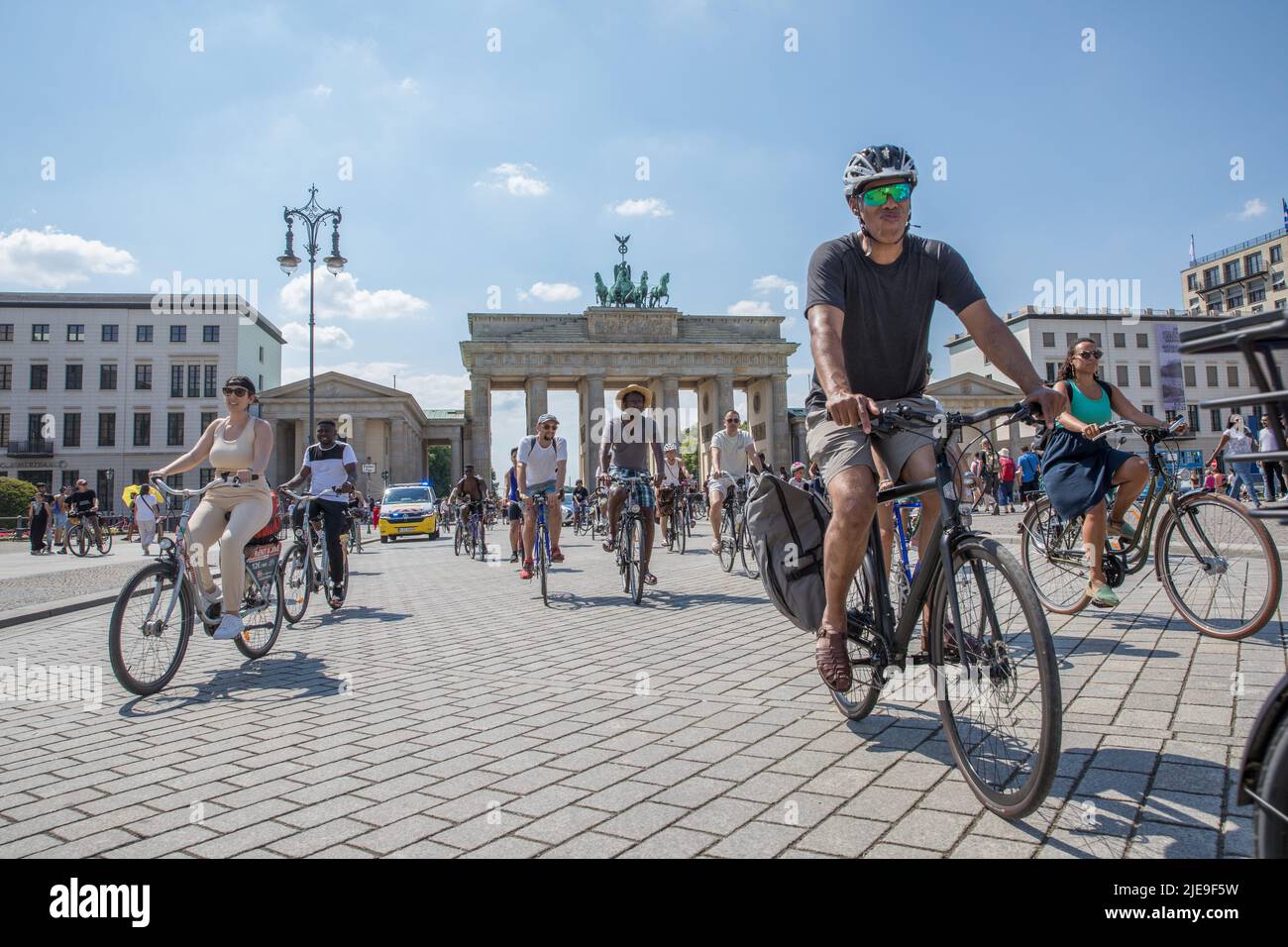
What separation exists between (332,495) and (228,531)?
338 cm

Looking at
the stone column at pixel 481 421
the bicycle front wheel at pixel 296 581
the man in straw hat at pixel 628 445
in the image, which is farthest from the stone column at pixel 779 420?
the bicycle front wheel at pixel 296 581

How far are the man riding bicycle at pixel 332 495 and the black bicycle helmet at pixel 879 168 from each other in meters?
6.40

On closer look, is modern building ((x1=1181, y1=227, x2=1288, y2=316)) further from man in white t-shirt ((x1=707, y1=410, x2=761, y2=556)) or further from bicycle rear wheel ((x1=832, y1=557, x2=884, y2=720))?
bicycle rear wheel ((x1=832, y1=557, x2=884, y2=720))

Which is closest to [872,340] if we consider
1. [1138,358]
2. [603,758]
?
[603,758]

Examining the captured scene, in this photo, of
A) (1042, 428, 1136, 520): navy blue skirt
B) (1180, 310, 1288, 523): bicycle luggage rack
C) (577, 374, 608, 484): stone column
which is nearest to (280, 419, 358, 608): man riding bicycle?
(1042, 428, 1136, 520): navy blue skirt

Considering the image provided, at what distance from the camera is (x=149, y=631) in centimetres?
472

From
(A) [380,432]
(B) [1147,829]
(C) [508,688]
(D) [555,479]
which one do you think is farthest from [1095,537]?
(A) [380,432]

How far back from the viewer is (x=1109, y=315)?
78.6 metres

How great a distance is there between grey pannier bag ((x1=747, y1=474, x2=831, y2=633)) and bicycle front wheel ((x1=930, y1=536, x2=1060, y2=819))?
2.53 feet

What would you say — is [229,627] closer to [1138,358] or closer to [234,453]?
[234,453]

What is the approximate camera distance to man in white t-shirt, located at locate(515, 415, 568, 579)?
884 cm

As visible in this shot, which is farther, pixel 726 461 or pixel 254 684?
pixel 726 461
